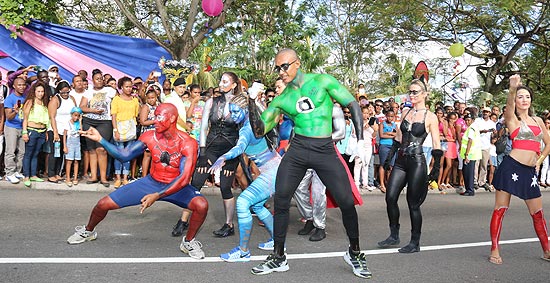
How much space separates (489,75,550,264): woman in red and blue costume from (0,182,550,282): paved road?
424 mm

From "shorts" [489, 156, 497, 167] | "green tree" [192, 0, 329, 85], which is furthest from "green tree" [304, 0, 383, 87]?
"shorts" [489, 156, 497, 167]

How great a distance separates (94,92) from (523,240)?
756 cm

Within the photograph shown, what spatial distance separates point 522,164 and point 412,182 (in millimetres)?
1201

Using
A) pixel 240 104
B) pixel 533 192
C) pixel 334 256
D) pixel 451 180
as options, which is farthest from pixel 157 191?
pixel 451 180

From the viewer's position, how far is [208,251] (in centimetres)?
543

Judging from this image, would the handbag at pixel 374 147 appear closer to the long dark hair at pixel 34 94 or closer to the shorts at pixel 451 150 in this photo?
the shorts at pixel 451 150

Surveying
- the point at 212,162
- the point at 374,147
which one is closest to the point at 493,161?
the point at 374,147

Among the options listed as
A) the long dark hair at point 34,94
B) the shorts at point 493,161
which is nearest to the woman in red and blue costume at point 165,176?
the long dark hair at point 34,94

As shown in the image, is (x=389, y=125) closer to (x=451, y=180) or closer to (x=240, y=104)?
(x=451, y=180)

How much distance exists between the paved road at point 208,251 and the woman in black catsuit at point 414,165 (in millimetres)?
329

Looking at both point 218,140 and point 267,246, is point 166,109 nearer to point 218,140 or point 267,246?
point 218,140

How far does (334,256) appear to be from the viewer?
544 cm

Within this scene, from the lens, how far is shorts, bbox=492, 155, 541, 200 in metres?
5.48

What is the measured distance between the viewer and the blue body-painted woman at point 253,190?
16.7 feet
